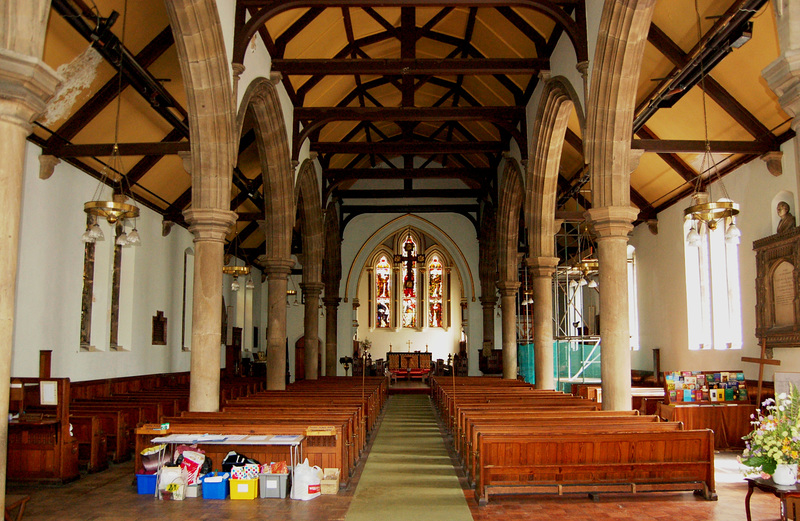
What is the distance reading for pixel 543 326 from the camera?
513 inches

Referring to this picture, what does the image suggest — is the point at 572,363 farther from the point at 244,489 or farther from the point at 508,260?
the point at 244,489

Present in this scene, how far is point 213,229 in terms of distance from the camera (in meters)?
8.59

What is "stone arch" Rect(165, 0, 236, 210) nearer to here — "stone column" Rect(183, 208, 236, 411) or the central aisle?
"stone column" Rect(183, 208, 236, 411)

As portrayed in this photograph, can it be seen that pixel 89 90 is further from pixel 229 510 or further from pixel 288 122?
pixel 229 510

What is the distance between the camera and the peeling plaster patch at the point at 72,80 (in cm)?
883

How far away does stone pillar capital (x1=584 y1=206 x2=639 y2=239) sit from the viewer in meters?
8.46

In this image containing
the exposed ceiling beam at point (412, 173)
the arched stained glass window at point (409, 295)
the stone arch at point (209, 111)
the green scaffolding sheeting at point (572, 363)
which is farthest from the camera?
the arched stained glass window at point (409, 295)

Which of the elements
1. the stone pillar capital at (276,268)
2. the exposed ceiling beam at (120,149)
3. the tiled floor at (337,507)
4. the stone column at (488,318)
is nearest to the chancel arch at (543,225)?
the stone pillar capital at (276,268)

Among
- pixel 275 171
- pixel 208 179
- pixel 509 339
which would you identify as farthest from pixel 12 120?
pixel 509 339

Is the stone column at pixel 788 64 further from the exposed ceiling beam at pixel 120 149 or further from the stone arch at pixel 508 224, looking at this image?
the stone arch at pixel 508 224

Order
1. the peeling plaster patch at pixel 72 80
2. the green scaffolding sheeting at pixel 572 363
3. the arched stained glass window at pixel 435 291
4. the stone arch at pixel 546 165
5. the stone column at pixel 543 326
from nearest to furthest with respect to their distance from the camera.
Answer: the peeling plaster patch at pixel 72 80
the stone arch at pixel 546 165
the stone column at pixel 543 326
the green scaffolding sheeting at pixel 572 363
the arched stained glass window at pixel 435 291

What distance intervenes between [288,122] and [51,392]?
7.24m

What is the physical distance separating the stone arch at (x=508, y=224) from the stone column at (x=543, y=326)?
3.15m

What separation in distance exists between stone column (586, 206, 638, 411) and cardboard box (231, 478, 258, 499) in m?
4.63
